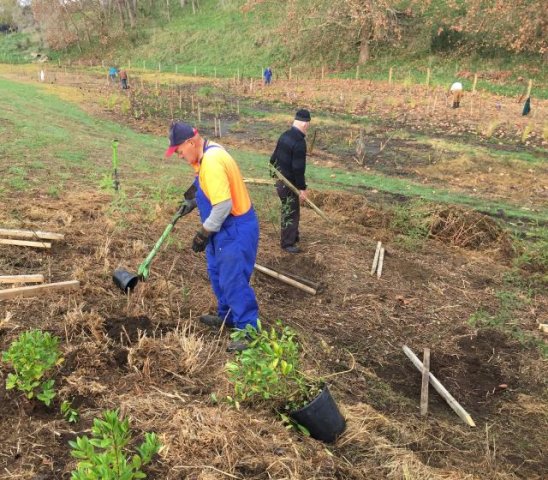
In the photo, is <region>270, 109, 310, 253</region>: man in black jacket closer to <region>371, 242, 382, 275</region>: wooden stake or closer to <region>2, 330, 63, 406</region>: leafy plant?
<region>371, 242, 382, 275</region>: wooden stake

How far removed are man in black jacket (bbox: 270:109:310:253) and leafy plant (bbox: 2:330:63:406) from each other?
365 cm

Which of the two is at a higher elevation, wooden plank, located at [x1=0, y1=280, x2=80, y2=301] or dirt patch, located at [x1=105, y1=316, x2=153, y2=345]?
wooden plank, located at [x1=0, y1=280, x2=80, y2=301]

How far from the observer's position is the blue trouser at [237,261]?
3861 millimetres

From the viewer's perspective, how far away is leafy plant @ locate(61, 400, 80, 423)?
2.86 m

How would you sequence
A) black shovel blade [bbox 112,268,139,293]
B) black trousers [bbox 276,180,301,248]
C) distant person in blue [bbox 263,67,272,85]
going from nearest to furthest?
→ black shovel blade [bbox 112,268,139,293]
black trousers [bbox 276,180,301,248]
distant person in blue [bbox 263,67,272,85]

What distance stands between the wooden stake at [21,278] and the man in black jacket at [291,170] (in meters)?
2.89

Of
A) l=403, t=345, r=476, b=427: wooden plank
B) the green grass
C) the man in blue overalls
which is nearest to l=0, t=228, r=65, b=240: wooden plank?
the man in blue overalls

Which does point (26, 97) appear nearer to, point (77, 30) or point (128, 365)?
point (128, 365)

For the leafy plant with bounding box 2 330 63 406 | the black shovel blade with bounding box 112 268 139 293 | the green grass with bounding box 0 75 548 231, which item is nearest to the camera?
the leafy plant with bounding box 2 330 63 406

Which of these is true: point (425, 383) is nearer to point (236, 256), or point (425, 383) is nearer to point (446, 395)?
point (446, 395)

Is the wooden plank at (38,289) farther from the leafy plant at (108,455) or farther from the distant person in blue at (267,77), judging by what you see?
the distant person in blue at (267,77)

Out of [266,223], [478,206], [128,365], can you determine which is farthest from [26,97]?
[128,365]

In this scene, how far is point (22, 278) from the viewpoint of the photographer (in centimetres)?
431

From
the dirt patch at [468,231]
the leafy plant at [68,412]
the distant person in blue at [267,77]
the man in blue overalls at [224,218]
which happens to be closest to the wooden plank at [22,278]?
the man in blue overalls at [224,218]
